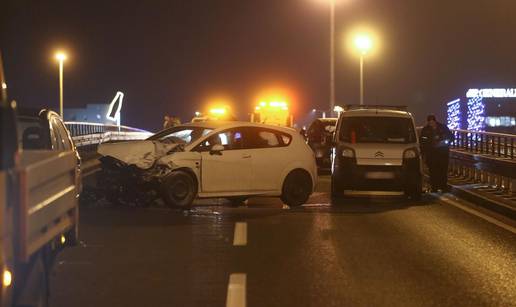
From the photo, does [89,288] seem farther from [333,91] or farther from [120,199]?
[333,91]

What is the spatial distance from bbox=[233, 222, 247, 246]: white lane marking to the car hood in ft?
7.75

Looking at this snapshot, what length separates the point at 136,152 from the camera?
559 inches

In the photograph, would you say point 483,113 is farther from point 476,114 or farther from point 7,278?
point 7,278

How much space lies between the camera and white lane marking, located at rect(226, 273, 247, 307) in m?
7.34

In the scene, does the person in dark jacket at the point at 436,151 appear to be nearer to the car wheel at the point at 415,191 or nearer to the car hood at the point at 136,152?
the car wheel at the point at 415,191

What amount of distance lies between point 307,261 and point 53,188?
4523 millimetres

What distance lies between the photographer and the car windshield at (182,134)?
1507 centimetres

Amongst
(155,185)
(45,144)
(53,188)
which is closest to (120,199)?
(155,185)

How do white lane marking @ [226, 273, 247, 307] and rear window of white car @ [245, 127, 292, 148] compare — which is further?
rear window of white car @ [245, 127, 292, 148]

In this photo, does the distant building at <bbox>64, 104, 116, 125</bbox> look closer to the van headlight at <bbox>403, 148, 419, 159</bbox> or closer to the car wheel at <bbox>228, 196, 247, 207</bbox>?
the car wheel at <bbox>228, 196, 247, 207</bbox>

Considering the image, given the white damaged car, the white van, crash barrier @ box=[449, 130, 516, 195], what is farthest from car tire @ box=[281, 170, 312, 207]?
crash barrier @ box=[449, 130, 516, 195]

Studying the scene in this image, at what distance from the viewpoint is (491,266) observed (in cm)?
918

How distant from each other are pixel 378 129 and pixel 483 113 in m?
34.3

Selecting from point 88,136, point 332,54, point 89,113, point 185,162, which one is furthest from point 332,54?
point 89,113
